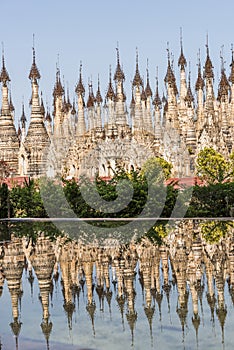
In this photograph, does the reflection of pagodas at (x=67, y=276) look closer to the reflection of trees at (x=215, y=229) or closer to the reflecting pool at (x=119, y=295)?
the reflecting pool at (x=119, y=295)

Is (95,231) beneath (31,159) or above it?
beneath

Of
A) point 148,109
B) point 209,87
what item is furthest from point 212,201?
point 148,109

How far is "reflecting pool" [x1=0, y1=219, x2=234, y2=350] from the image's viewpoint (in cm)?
523

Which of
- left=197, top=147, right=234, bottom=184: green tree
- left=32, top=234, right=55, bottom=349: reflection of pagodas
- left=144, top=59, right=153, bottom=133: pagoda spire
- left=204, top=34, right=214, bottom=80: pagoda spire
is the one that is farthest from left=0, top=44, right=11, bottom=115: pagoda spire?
left=32, top=234, right=55, bottom=349: reflection of pagodas

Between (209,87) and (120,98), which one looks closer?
(120,98)

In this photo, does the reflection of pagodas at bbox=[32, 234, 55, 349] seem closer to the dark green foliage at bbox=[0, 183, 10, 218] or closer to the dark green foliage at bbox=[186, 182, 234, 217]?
the dark green foliage at bbox=[186, 182, 234, 217]

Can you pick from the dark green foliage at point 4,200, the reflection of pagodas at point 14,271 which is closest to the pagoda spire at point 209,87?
the dark green foliage at point 4,200

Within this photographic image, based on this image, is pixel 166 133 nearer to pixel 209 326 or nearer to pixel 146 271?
pixel 146 271

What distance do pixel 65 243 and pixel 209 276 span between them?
14.8ft

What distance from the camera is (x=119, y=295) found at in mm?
6965

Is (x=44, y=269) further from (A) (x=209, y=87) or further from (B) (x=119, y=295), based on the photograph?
(A) (x=209, y=87)

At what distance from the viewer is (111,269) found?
8750 mm

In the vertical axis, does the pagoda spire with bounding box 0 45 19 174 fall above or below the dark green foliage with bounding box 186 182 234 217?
above

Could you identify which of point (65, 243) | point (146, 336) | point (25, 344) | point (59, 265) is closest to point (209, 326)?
point (146, 336)
